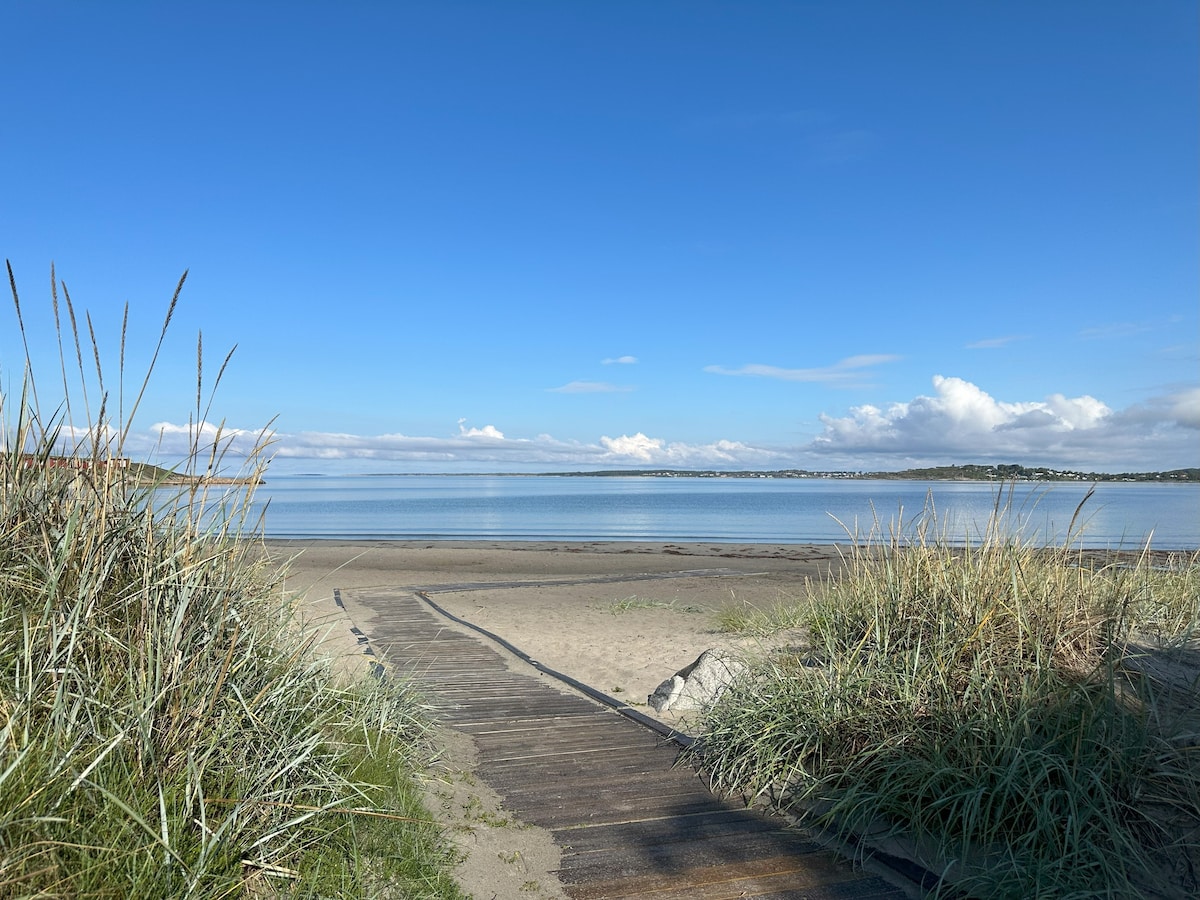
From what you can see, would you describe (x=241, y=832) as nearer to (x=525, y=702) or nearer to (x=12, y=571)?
(x=12, y=571)

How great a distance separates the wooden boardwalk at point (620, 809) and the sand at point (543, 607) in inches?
7.8

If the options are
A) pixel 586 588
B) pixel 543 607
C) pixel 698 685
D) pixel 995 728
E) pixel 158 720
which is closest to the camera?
pixel 158 720

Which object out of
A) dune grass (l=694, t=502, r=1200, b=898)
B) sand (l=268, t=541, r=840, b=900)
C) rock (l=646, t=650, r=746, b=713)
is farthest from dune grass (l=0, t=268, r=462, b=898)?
rock (l=646, t=650, r=746, b=713)

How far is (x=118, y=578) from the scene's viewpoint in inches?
131

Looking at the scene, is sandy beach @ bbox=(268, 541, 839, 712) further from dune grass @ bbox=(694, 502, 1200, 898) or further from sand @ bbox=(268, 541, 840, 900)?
dune grass @ bbox=(694, 502, 1200, 898)

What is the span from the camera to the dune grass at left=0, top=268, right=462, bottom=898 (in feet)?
8.29

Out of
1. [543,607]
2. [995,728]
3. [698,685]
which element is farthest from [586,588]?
[995,728]

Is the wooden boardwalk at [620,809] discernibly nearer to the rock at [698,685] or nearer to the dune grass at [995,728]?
the dune grass at [995,728]

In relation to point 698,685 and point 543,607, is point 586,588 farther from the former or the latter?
point 698,685

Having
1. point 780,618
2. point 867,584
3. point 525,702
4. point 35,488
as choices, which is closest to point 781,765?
point 867,584

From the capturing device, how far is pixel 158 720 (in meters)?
2.93

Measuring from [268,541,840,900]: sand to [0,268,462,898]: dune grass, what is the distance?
1.21 ft

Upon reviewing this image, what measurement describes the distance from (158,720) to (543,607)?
995 cm

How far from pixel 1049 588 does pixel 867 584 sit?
1275 mm
